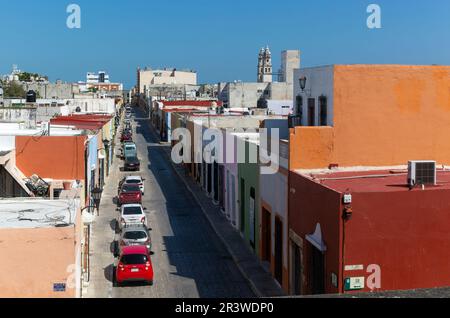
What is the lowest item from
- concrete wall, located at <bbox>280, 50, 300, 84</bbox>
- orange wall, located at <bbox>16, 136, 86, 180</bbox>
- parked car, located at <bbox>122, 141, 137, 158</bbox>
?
parked car, located at <bbox>122, 141, 137, 158</bbox>

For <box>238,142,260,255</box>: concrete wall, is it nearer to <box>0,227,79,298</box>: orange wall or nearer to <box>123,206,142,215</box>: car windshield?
<box>123,206,142,215</box>: car windshield

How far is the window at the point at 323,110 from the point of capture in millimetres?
19109

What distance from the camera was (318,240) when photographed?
14.8m

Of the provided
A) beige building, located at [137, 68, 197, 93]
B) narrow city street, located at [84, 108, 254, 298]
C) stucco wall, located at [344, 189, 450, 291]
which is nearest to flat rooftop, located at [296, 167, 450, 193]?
stucco wall, located at [344, 189, 450, 291]

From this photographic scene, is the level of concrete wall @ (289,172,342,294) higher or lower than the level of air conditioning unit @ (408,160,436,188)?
lower

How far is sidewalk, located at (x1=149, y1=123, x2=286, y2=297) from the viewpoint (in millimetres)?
18938

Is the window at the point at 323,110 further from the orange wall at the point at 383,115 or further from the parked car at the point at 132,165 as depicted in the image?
the parked car at the point at 132,165

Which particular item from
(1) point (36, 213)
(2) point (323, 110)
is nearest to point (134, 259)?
(1) point (36, 213)

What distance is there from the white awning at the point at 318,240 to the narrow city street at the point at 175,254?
413 centimetres

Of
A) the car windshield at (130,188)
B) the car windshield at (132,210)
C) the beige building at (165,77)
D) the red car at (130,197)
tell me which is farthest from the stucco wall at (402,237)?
the beige building at (165,77)

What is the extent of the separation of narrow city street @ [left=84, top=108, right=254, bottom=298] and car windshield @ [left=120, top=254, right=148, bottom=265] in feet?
2.53

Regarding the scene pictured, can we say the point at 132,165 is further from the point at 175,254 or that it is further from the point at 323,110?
the point at 323,110
